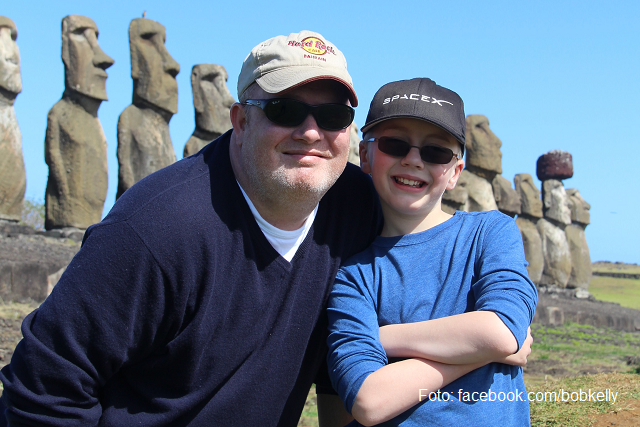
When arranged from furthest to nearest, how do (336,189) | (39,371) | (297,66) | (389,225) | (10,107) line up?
(10,107), (336,189), (389,225), (297,66), (39,371)


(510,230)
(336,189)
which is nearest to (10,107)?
(336,189)

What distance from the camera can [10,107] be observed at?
1071 cm

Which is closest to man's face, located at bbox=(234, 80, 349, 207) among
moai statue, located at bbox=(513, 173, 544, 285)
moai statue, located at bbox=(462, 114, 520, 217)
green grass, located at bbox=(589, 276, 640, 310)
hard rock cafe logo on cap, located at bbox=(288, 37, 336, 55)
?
hard rock cafe logo on cap, located at bbox=(288, 37, 336, 55)

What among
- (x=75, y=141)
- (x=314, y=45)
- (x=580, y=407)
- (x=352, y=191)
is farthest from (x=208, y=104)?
(x=580, y=407)

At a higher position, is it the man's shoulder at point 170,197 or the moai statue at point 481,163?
the moai statue at point 481,163

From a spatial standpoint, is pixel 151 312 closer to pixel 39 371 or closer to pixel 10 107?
pixel 39 371

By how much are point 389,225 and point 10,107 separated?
31.3 ft

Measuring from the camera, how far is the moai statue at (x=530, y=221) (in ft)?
56.4

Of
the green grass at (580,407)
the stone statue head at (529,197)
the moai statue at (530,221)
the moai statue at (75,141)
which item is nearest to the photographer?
the green grass at (580,407)

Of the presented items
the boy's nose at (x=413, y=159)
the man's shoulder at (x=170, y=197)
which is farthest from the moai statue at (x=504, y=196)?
the man's shoulder at (x=170, y=197)

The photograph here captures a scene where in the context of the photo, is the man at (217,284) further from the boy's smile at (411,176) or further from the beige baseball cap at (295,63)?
the boy's smile at (411,176)

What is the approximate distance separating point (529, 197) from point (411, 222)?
1620 centimetres

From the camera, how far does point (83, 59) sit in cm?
1113

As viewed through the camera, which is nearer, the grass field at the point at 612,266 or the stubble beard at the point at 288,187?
the stubble beard at the point at 288,187
